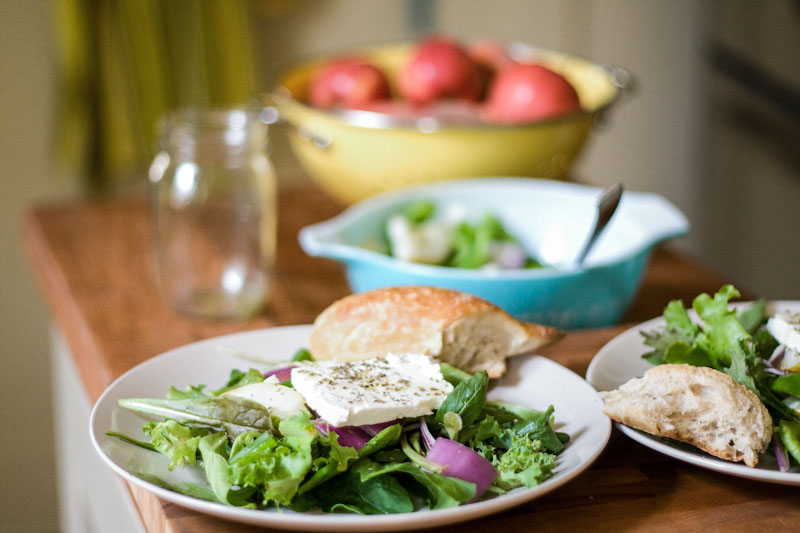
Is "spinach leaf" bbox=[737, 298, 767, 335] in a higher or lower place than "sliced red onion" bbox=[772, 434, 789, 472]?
higher

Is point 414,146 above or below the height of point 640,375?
above

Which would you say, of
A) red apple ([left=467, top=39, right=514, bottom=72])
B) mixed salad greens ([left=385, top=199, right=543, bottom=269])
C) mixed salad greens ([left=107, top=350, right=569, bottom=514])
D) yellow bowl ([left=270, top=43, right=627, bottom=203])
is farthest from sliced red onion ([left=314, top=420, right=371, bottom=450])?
red apple ([left=467, top=39, right=514, bottom=72])

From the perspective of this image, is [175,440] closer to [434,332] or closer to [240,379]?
[240,379]

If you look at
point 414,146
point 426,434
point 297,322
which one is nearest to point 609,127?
point 414,146

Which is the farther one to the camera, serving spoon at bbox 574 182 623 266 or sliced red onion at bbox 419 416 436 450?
serving spoon at bbox 574 182 623 266

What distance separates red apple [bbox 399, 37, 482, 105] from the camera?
154 cm

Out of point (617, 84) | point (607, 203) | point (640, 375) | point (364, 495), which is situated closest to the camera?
point (364, 495)

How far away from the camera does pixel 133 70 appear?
7.88 feet

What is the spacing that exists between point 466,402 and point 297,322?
0.53 meters

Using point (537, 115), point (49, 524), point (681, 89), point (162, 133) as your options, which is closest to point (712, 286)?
point (537, 115)

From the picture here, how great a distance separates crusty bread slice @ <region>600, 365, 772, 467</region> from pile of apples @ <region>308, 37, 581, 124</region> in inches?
31.4

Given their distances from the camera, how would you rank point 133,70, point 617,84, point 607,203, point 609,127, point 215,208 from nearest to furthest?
1. point 607,203
2. point 215,208
3. point 617,84
4. point 133,70
5. point 609,127

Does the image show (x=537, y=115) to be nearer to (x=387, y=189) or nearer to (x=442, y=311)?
(x=387, y=189)

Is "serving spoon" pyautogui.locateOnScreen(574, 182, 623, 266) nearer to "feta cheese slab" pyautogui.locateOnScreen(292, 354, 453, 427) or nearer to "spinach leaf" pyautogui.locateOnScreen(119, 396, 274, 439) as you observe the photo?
"feta cheese slab" pyautogui.locateOnScreen(292, 354, 453, 427)
